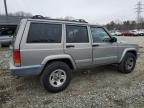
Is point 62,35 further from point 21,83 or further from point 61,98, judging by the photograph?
point 21,83

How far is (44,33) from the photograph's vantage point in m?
4.12

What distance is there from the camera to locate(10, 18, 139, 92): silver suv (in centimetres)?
385

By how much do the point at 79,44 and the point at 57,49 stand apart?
0.71 meters

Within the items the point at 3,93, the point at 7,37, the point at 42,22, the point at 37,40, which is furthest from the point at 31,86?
the point at 7,37

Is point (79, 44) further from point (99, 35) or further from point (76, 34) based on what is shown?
point (99, 35)

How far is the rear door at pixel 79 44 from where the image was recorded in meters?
4.45

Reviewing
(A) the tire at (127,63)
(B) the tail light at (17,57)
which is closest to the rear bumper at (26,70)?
(B) the tail light at (17,57)

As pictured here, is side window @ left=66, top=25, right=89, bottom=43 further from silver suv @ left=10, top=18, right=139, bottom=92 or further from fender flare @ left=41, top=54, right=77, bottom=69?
fender flare @ left=41, top=54, right=77, bottom=69

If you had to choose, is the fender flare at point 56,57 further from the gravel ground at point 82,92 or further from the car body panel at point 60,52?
the gravel ground at point 82,92

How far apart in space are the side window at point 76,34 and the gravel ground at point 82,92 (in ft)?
4.32

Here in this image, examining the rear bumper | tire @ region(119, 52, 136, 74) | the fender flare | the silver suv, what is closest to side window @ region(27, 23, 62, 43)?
the silver suv

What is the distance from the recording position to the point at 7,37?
1309 centimetres

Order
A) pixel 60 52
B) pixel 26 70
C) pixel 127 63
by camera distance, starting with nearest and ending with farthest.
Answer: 1. pixel 26 70
2. pixel 60 52
3. pixel 127 63

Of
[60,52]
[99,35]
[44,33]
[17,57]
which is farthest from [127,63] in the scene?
[17,57]
